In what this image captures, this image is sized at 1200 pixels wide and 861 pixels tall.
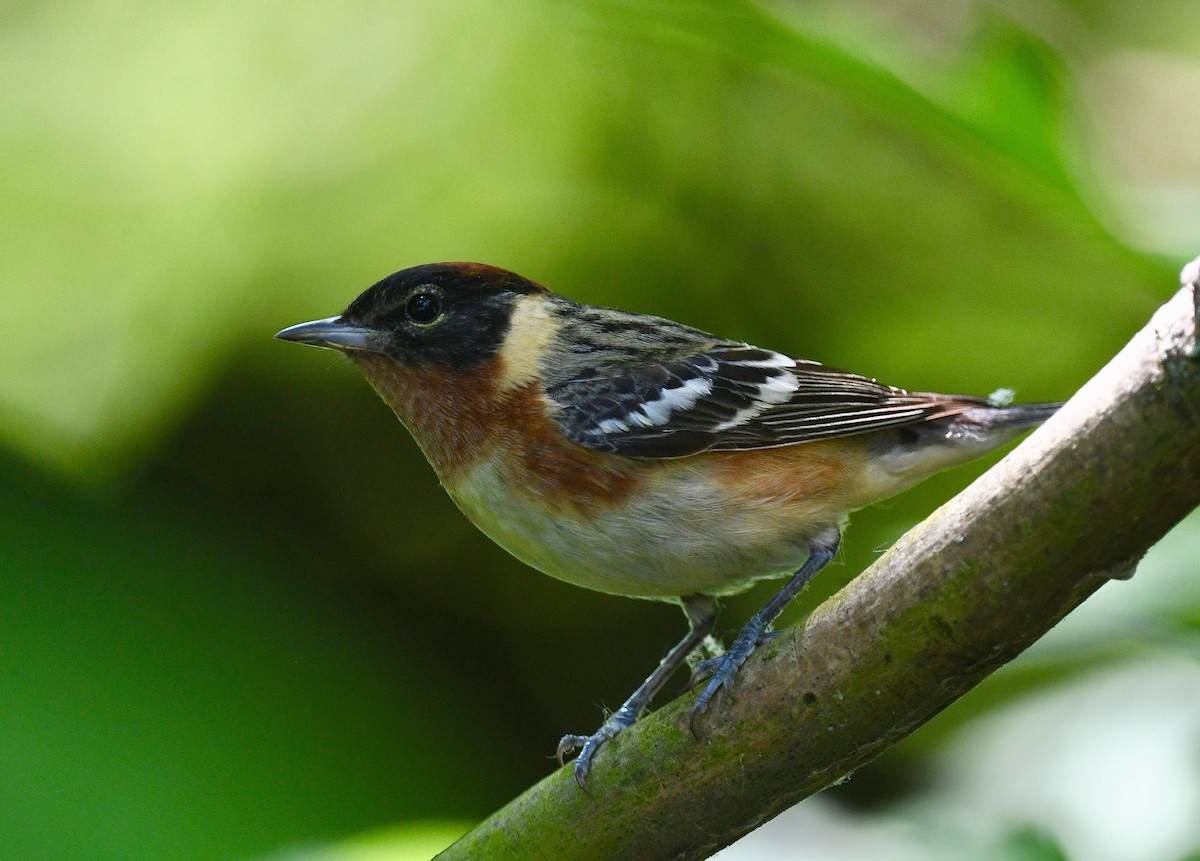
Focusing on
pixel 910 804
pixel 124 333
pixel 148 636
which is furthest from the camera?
pixel 124 333

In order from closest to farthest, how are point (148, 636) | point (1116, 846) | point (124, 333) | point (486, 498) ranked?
point (1116, 846) → point (486, 498) → point (148, 636) → point (124, 333)

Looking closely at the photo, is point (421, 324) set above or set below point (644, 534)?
above

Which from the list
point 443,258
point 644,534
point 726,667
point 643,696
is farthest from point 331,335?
point 443,258

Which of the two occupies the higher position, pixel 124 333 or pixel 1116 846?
pixel 124 333

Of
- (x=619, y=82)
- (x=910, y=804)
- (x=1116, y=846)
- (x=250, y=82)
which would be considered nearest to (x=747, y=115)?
(x=619, y=82)

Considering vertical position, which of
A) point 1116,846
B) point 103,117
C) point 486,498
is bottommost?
point 1116,846

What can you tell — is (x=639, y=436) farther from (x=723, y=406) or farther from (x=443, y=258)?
(x=443, y=258)

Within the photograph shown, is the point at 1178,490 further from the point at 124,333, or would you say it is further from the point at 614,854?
the point at 124,333
